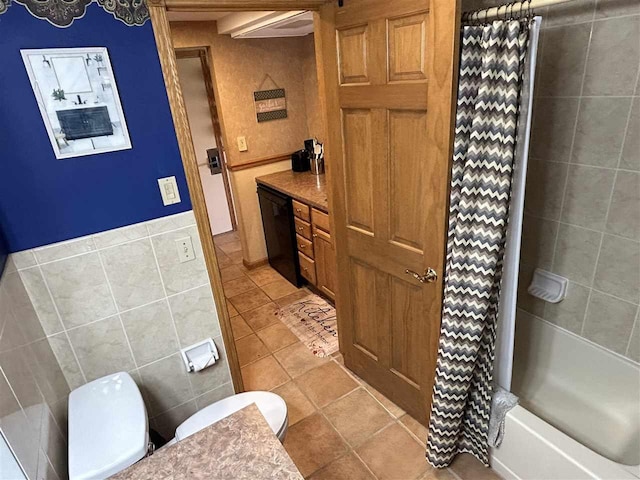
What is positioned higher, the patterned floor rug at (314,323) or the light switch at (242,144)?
the light switch at (242,144)

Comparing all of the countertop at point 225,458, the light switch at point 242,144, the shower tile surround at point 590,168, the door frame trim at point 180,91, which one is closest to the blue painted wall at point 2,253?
the door frame trim at point 180,91

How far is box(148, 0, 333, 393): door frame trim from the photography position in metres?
1.44

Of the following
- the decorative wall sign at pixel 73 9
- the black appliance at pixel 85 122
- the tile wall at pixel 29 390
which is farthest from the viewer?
the black appliance at pixel 85 122

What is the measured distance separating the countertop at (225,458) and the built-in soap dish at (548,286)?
1.58 metres

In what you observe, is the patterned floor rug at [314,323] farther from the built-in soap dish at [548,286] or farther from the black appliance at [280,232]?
the built-in soap dish at [548,286]

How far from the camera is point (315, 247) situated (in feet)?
10.0

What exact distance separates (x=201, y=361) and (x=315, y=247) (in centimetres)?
140

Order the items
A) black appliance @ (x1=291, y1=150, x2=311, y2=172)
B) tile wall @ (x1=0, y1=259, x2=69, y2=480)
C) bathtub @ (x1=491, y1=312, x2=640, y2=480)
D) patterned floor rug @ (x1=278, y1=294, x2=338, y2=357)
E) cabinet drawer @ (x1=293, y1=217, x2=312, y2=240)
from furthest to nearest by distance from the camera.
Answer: black appliance @ (x1=291, y1=150, x2=311, y2=172) → cabinet drawer @ (x1=293, y1=217, x2=312, y2=240) → patterned floor rug @ (x1=278, y1=294, x2=338, y2=357) → bathtub @ (x1=491, y1=312, x2=640, y2=480) → tile wall @ (x1=0, y1=259, x2=69, y2=480)

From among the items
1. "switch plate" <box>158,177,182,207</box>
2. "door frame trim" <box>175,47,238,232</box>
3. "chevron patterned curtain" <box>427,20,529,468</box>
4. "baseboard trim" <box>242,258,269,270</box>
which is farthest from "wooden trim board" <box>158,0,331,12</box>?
"baseboard trim" <box>242,258,269,270</box>

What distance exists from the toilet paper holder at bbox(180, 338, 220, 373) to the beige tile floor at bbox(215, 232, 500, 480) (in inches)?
25.6

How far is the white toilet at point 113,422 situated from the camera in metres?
1.28

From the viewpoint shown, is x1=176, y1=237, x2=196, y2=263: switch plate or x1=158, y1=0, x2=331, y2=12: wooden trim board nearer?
x1=158, y1=0, x2=331, y2=12: wooden trim board

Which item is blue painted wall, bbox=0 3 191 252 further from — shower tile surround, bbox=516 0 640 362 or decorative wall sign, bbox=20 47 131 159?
shower tile surround, bbox=516 0 640 362

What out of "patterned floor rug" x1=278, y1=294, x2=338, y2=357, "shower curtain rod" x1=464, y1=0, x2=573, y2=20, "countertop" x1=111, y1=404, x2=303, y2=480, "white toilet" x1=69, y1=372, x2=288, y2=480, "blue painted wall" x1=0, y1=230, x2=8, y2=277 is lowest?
"patterned floor rug" x1=278, y1=294, x2=338, y2=357
